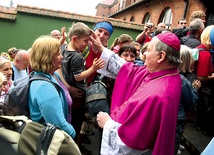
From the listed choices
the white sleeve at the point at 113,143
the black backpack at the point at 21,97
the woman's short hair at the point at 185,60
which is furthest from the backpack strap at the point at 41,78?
the woman's short hair at the point at 185,60

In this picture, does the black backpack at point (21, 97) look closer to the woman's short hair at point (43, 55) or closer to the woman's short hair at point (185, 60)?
the woman's short hair at point (43, 55)

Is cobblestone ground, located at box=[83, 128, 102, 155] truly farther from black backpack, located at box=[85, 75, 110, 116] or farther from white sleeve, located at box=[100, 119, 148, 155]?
white sleeve, located at box=[100, 119, 148, 155]

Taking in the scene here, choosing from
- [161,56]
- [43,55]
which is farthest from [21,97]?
[161,56]

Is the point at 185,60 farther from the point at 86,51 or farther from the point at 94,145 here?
the point at 94,145

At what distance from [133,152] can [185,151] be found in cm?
255

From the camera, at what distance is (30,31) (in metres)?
8.77

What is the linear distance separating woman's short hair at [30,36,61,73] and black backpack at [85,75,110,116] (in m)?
0.83

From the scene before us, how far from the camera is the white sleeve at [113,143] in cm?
183

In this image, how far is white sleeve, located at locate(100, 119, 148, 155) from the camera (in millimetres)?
1827

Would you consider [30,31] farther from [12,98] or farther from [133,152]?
[133,152]

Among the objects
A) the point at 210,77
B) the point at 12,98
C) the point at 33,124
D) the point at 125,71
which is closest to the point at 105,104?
the point at 125,71

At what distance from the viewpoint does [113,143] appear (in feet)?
6.16

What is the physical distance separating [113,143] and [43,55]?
3.26 ft

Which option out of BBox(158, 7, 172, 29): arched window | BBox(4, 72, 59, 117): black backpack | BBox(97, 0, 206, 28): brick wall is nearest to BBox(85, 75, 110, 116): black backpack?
BBox(4, 72, 59, 117): black backpack
